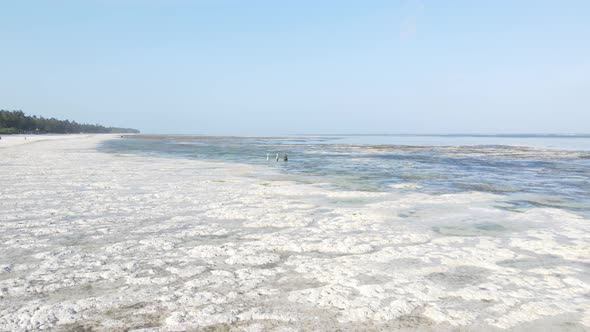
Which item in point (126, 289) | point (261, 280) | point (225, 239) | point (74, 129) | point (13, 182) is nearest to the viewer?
point (126, 289)

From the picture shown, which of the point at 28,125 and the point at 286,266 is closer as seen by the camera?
the point at 286,266

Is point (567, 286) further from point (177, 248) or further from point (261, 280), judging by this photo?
point (177, 248)

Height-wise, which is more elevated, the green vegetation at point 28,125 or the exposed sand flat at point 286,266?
the green vegetation at point 28,125

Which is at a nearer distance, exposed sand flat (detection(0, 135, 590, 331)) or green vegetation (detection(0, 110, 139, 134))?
exposed sand flat (detection(0, 135, 590, 331))

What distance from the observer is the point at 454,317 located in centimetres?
459

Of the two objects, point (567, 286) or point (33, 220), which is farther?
point (33, 220)

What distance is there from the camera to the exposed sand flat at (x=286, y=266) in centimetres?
453

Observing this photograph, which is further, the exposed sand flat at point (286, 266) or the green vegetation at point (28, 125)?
the green vegetation at point (28, 125)

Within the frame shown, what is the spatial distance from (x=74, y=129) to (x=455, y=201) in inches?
6763

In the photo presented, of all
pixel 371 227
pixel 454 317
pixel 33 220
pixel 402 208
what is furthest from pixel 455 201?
pixel 33 220

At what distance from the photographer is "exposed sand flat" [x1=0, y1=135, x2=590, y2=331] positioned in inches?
178

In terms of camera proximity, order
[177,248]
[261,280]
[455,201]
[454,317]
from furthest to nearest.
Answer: [455,201]
[177,248]
[261,280]
[454,317]

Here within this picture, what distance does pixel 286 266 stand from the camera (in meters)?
6.34

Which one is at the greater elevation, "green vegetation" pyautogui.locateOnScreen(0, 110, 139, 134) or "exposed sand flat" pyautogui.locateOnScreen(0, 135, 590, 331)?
"green vegetation" pyautogui.locateOnScreen(0, 110, 139, 134)
